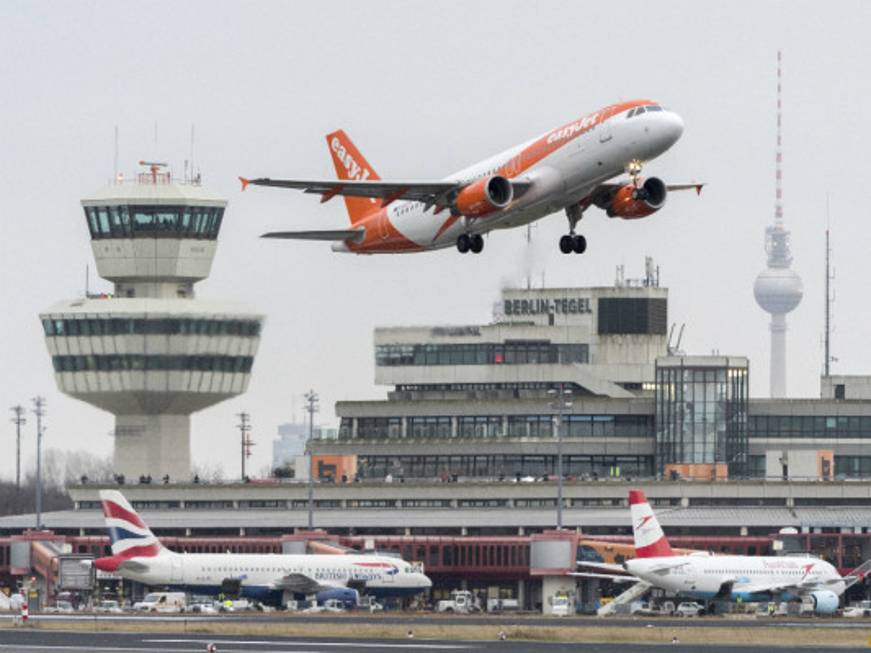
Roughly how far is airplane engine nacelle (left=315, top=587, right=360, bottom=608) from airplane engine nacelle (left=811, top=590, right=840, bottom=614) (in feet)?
104

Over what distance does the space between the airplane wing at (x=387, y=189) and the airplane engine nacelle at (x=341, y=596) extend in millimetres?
53850

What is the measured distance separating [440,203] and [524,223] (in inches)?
208

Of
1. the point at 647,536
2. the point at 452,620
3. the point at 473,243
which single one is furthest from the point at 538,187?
the point at 647,536

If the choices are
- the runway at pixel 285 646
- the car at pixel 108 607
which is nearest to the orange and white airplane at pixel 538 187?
the runway at pixel 285 646

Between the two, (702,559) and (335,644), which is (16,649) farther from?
(702,559)

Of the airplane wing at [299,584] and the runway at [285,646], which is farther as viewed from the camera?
the airplane wing at [299,584]

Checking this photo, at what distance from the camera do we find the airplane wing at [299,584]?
19375 cm

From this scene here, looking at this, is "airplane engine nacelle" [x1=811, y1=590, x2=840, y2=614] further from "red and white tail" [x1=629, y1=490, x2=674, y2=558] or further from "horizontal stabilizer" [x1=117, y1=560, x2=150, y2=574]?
"horizontal stabilizer" [x1=117, y1=560, x2=150, y2=574]

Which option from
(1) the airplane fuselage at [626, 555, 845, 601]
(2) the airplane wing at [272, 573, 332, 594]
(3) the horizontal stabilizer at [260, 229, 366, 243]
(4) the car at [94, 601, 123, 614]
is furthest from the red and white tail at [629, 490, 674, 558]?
(3) the horizontal stabilizer at [260, 229, 366, 243]

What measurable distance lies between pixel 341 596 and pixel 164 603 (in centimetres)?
1237

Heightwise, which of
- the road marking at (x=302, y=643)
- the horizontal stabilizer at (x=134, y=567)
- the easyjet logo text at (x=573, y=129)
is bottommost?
the road marking at (x=302, y=643)

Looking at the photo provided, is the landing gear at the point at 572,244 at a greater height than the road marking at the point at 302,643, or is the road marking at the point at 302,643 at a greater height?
the landing gear at the point at 572,244

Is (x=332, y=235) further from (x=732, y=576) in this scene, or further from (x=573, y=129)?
(x=732, y=576)

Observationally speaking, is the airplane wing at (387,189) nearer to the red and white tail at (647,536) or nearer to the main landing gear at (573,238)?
the main landing gear at (573,238)
